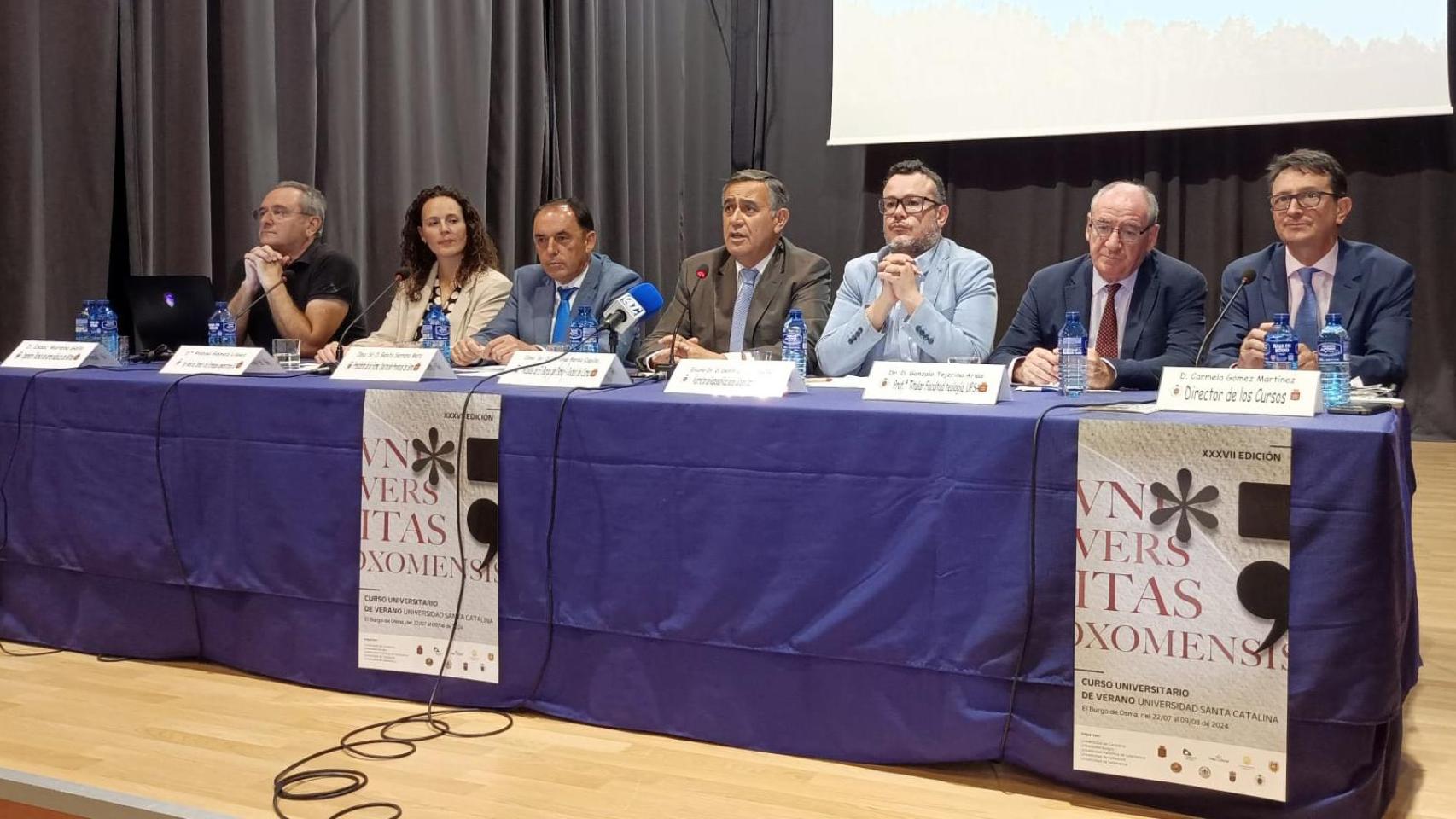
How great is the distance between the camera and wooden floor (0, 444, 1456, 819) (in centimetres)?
189

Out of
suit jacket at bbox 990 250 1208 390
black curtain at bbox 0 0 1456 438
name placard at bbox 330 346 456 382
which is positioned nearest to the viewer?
name placard at bbox 330 346 456 382

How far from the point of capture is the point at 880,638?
199 centimetres

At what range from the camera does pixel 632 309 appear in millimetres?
2631

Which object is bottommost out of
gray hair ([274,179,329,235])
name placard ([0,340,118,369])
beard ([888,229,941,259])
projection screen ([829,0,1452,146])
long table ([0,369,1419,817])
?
long table ([0,369,1419,817])

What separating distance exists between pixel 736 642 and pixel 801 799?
0.95ft

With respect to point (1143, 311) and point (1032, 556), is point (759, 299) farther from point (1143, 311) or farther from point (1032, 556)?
point (1032, 556)

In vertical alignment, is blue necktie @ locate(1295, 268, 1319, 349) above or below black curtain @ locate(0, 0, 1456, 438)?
below

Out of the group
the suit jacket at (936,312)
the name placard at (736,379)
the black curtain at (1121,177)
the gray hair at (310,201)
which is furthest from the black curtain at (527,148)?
the name placard at (736,379)

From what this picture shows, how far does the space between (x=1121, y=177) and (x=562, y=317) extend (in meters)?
3.93

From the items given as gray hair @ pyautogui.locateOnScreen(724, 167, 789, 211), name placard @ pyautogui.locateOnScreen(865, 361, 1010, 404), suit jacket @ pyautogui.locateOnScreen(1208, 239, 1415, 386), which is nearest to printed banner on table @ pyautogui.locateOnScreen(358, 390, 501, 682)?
name placard @ pyautogui.locateOnScreen(865, 361, 1010, 404)

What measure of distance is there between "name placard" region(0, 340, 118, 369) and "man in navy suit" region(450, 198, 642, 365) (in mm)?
923

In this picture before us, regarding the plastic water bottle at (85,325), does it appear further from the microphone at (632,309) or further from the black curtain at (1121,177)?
the black curtain at (1121,177)

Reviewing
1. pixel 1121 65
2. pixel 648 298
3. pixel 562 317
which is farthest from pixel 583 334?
pixel 1121 65

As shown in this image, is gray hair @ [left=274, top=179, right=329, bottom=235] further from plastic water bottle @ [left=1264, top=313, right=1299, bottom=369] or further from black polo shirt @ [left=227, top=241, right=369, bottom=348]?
plastic water bottle @ [left=1264, top=313, right=1299, bottom=369]
